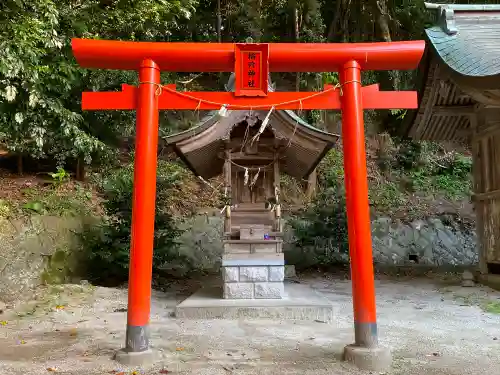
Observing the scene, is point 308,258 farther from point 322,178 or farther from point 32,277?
point 32,277

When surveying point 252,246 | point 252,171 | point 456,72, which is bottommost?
point 252,246

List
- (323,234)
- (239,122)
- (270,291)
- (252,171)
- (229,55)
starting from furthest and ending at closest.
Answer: (323,234), (252,171), (239,122), (270,291), (229,55)

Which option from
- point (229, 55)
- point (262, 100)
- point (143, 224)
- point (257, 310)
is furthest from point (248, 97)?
point (257, 310)

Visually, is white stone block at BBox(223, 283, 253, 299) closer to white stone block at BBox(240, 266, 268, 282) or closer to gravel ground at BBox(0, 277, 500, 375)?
white stone block at BBox(240, 266, 268, 282)

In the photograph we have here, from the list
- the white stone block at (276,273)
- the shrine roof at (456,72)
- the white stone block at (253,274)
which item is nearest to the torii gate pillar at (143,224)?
the white stone block at (253,274)

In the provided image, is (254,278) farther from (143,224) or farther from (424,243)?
(424,243)

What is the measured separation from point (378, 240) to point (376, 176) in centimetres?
427

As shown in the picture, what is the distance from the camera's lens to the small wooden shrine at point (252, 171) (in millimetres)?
7059

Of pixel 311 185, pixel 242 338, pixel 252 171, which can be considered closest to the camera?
pixel 242 338

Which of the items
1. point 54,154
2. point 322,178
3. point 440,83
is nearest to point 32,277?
point 54,154

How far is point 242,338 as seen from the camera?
16.3ft

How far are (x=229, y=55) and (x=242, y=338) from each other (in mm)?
3190

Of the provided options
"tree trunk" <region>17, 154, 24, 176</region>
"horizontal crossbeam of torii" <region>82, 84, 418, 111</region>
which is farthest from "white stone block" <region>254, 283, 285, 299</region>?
"tree trunk" <region>17, 154, 24, 176</region>

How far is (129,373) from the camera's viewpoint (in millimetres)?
3652
